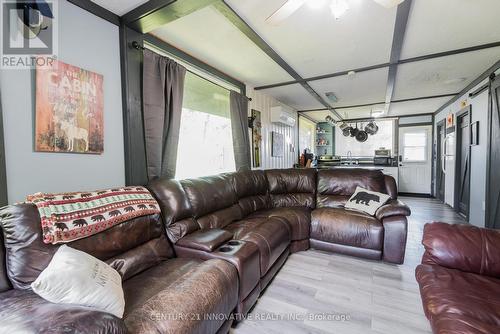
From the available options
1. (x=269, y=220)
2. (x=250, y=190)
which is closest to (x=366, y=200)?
(x=269, y=220)

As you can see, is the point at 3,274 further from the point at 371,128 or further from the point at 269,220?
the point at 371,128

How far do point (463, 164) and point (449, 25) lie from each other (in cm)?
327

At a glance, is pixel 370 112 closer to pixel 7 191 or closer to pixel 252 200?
pixel 252 200

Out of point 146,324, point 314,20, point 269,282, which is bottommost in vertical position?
point 269,282

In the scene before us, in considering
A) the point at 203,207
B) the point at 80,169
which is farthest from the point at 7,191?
the point at 203,207

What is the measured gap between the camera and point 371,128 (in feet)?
21.8

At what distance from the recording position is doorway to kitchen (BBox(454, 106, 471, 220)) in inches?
152

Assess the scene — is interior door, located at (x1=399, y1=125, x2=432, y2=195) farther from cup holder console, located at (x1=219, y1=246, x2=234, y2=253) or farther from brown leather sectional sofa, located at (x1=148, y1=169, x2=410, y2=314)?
cup holder console, located at (x1=219, y1=246, x2=234, y2=253)

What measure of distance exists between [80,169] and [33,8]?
3.51 feet

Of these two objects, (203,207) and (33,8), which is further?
(203,207)

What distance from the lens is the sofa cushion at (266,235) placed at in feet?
6.07

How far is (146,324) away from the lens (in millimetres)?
932

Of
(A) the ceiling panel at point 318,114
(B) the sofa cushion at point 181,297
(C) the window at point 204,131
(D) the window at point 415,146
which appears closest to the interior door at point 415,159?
(D) the window at point 415,146

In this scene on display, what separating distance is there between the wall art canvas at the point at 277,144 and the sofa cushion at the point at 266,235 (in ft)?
7.41
